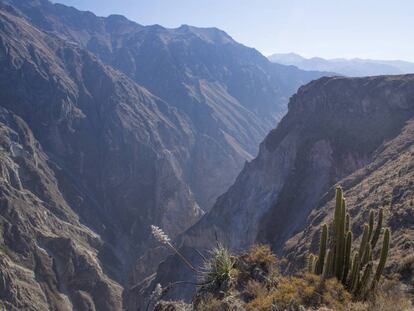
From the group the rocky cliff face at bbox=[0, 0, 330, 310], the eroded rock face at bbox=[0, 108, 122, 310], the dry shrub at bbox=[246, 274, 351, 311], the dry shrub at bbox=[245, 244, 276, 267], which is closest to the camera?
the dry shrub at bbox=[246, 274, 351, 311]

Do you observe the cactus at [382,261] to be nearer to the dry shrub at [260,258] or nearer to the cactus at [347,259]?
the cactus at [347,259]

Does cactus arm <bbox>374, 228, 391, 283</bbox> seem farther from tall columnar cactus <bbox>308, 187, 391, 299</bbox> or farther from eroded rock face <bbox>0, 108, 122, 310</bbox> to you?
eroded rock face <bbox>0, 108, 122, 310</bbox>

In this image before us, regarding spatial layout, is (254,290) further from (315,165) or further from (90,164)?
(90,164)

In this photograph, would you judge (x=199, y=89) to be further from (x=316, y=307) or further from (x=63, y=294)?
(x=316, y=307)

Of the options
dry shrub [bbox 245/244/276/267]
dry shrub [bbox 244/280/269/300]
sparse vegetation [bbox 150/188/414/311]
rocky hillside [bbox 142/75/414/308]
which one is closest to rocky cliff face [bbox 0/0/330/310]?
rocky hillside [bbox 142/75/414/308]

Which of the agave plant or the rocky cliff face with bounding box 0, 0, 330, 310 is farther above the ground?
the agave plant

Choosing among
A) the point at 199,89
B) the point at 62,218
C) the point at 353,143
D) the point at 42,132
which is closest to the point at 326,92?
the point at 353,143

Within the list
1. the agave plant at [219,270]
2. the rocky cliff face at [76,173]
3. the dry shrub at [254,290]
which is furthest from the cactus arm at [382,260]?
the rocky cliff face at [76,173]
